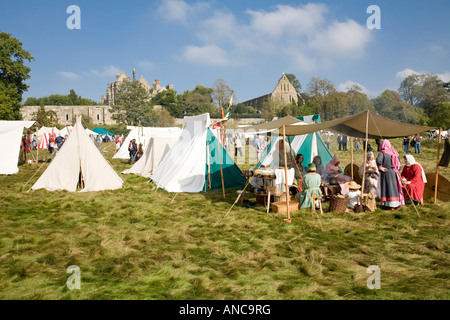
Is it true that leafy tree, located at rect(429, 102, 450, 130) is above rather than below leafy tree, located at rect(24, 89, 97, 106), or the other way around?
below

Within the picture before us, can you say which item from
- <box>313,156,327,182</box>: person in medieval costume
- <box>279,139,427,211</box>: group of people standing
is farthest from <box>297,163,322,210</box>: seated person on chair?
<box>313,156,327,182</box>: person in medieval costume

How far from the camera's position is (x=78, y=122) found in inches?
340

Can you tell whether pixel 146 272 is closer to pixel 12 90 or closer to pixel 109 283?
pixel 109 283

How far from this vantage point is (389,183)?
19.5 ft

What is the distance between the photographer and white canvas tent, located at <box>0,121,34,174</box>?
1167 centimetres

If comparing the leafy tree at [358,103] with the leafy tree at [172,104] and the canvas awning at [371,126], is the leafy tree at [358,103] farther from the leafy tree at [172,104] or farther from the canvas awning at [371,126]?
the canvas awning at [371,126]

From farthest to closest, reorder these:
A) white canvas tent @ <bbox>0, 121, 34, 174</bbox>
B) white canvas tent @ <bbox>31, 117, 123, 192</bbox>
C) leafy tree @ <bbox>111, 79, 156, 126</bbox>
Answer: leafy tree @ <bbox>111, 79, 156, 126</bbox>
white canvas tent @ <bbox>0, 121, 34, 174</bbox>
white canvas tent @ <bbox>31, 117, 123, 192</bbox>

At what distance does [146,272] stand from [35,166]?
1311 cm

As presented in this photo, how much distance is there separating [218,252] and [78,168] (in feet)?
20.9

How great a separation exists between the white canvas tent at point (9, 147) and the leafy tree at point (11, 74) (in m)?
21.8

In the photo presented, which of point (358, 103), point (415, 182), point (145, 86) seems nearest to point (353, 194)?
point (415, 182)

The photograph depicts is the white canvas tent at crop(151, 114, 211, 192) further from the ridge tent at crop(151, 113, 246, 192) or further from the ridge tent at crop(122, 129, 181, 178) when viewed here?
the ridge tent at crop(122, 129, 181, 178)

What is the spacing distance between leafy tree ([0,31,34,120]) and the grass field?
3030 centimetres
